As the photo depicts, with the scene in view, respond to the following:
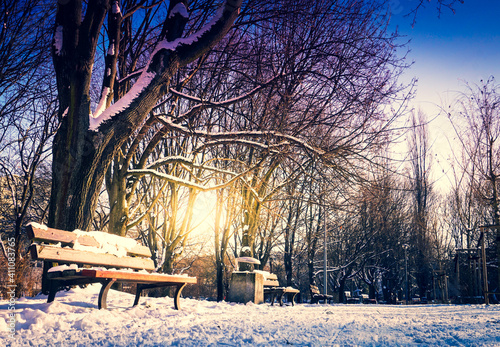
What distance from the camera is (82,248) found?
16.5ft

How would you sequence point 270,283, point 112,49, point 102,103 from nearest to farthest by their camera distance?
1. point 102,103
2. point 112,49
3. point 270,283

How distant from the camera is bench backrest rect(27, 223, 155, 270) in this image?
4395 mm

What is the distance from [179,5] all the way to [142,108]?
184 centimetres

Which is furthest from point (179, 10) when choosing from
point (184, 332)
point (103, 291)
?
point (184, 332)

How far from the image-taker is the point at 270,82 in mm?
7418

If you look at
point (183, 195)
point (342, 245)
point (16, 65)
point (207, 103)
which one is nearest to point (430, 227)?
point (342, 245)

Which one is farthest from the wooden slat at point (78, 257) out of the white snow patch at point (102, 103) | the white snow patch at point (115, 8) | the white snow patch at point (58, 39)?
the white snow patch at point (115, 8)

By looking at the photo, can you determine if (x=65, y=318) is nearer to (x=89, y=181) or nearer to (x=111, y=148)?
(x=89, y=181)

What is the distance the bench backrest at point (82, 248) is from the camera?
4395mm

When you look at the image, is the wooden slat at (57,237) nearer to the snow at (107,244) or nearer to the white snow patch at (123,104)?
the snow at (107,244)

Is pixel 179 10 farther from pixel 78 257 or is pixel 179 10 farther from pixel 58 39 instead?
pixel 78 257

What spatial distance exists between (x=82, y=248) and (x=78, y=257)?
22 centimetres

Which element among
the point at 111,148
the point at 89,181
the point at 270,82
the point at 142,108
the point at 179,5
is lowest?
the point at 89,181

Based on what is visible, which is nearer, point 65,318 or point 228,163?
point 65,318
